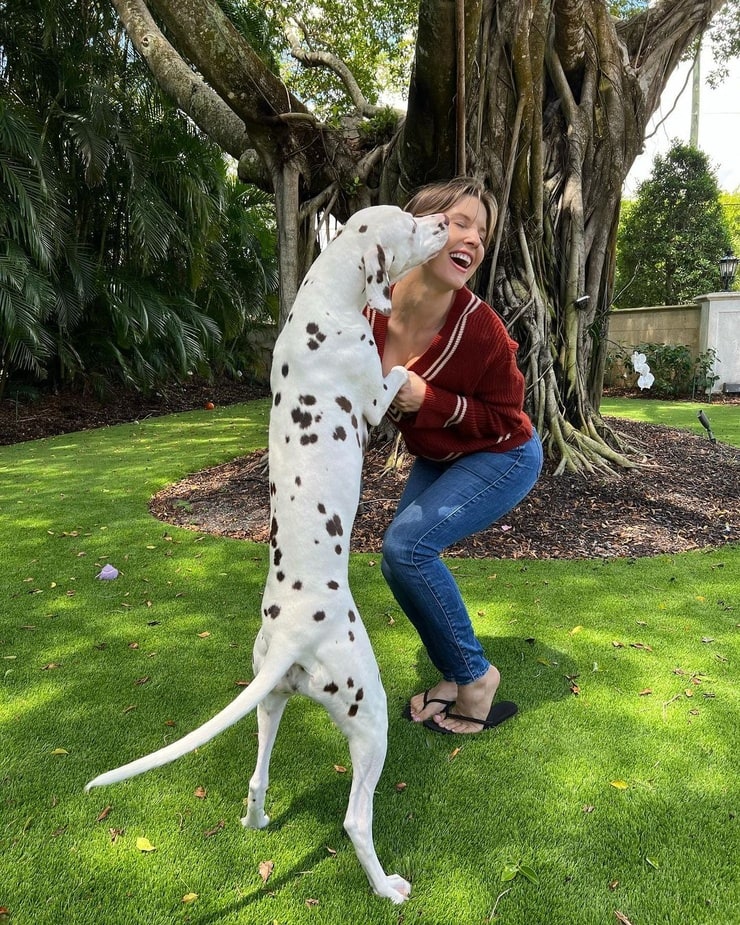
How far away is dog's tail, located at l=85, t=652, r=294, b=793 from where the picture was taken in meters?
1.56

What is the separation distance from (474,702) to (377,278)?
69.6 inches

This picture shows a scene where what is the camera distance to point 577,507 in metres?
5.35

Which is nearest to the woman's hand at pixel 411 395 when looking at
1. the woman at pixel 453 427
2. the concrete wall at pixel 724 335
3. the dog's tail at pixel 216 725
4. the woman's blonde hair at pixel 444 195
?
the woman at pixel 453 427

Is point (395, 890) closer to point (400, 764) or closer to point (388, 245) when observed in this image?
point (400, 764)

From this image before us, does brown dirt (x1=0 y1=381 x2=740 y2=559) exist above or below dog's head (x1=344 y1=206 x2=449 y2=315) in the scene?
below

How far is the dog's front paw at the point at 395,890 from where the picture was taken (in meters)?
1.89

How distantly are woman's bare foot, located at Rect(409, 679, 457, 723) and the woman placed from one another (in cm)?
7

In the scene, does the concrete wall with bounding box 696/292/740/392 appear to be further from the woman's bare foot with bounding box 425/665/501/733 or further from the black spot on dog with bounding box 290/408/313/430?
the black spot on dog with bounding box 290/408/313/430

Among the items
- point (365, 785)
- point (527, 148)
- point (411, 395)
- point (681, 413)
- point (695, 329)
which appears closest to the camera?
point (365, 785)

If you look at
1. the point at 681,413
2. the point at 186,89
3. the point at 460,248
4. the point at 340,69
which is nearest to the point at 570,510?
the point at 460,248

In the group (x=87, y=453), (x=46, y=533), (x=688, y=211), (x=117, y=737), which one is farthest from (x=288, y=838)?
(x=688, y=211)

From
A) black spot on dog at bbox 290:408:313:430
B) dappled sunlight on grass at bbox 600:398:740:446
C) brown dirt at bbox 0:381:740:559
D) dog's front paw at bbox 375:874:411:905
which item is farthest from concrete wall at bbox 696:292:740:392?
dog's front paw at bbox 375:874:411:905

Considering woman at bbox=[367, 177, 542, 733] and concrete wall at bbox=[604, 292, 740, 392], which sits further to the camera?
concrete wall at bbox=[604, 292, 740, 392]

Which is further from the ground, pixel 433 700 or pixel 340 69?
pixel 340 69
